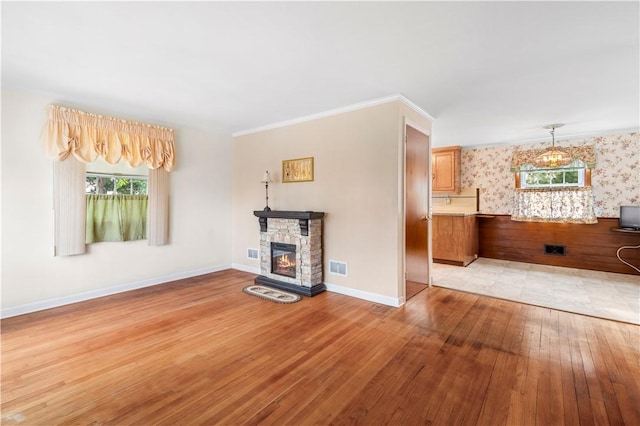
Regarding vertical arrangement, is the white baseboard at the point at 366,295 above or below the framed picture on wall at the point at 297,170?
below

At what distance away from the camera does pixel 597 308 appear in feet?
10.9

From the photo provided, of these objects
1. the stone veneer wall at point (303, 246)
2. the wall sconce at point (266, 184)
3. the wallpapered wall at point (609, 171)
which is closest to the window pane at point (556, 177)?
the wallpapered wall at point (609, 171)

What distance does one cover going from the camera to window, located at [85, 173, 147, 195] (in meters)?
3.70

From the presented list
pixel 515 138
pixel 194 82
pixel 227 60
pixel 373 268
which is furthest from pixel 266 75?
pixel 515 138

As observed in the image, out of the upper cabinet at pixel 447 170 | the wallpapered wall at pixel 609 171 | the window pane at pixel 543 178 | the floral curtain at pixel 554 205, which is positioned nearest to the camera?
the wallpapered wall at pixel 609 171

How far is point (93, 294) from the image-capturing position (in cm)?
368

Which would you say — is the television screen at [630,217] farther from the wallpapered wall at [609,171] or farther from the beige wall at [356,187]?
the beige wall at [356,187]

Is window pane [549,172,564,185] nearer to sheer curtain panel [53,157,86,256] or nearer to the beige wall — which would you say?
the beige wall

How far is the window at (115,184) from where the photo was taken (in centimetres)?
370

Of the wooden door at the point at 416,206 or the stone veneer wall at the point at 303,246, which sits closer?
the wooden door at the point at 416,206

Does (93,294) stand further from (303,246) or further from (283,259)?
(303,246)

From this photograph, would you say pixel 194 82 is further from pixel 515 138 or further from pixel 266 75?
pixel 515 138

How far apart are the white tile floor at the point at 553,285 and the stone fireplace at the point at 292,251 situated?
195cm

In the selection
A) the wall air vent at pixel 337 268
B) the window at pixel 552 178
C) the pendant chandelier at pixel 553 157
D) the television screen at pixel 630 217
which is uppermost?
the pendant chandelier at pixel 553 157
